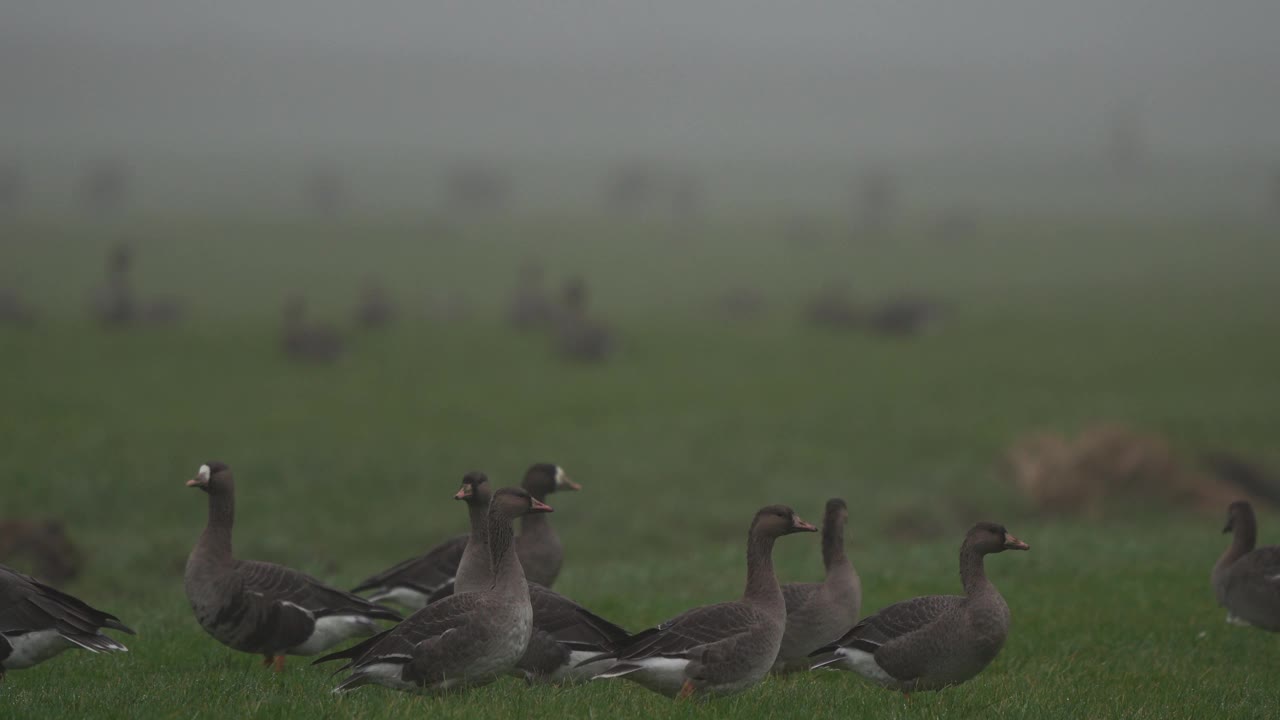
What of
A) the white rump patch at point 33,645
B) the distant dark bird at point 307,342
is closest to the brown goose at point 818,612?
the white rump patch at point 33,645

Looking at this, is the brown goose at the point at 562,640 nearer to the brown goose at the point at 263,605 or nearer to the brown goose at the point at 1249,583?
the brown goose at the point at 263,605

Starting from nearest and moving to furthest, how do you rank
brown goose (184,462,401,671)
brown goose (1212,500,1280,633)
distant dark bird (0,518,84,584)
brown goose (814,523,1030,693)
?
brown goose (814,523,1030,693) < brown goose (184,462,401,671) < brown goose (1212,500,1280,633) < distant dark bird (0,518,84,584)

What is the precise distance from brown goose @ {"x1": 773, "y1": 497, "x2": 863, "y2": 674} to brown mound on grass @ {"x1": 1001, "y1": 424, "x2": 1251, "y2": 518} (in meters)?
20.2

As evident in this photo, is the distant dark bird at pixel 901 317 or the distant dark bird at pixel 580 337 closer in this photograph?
the distant dark bird at pixel 580 337

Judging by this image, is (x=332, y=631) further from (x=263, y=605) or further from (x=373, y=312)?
(x=373, y=312)

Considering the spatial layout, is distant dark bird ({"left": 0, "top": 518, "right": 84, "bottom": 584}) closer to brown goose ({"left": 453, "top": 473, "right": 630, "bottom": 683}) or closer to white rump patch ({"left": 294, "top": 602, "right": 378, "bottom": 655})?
white rump patch ({"left": 294, "top": 602, "right": 378, "bottom": 655})

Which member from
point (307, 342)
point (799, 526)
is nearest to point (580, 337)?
point (307, 342)

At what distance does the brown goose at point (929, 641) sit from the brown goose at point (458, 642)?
277 centimetres

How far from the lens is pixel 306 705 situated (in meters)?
8.55

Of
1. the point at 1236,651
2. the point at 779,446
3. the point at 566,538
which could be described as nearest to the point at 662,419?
the point at 779,446

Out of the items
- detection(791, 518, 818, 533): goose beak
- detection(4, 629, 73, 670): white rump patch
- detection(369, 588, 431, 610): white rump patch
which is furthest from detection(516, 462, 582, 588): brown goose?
detection(4, 629, 73, 670): white rump patch

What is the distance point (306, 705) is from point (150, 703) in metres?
1.21

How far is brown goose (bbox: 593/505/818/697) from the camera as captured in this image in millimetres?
9234

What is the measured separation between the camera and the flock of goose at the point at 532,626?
9344mm
